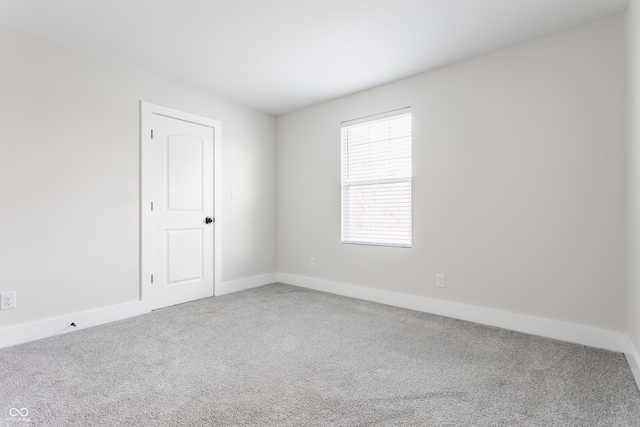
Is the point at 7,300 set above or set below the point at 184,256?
below

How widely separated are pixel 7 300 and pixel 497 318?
394 centimetres

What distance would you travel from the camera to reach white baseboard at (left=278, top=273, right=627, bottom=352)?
235 centimetres

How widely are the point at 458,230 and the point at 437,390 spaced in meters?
1.65

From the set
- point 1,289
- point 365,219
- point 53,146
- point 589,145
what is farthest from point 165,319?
point 589,145

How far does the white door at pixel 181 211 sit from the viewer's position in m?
3.36

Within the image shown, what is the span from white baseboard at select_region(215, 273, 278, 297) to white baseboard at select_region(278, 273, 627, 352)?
33.8 inches

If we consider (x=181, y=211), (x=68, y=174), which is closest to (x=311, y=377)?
(x=181, y=211)

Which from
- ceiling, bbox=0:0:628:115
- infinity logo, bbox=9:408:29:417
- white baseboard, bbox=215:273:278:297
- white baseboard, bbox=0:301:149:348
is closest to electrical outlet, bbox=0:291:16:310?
white baseboard, bbox=0:301:149:348

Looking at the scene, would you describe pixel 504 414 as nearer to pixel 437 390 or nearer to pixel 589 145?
pixel 437 390

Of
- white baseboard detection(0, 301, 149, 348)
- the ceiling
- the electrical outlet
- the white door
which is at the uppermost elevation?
the ceiling

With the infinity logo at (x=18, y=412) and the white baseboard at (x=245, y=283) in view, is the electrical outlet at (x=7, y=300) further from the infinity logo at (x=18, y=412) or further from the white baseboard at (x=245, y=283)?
the white baseboard at (x=245, y=283)

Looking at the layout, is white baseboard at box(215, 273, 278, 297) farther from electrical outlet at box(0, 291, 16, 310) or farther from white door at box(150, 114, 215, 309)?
electrical outlet at box(0, 291, 16, 310)

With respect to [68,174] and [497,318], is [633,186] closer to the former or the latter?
[497,318]

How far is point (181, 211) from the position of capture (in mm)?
3572
